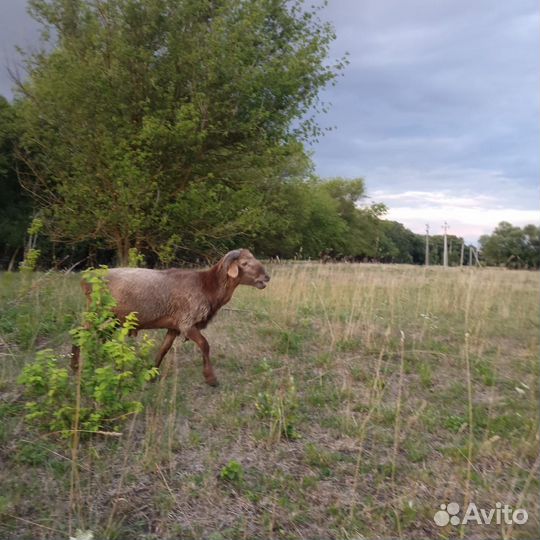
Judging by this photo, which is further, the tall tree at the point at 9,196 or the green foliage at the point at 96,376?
the tall tree at the point at 9,196

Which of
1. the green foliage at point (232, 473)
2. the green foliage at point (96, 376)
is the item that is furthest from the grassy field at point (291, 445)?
the green foliage at point (96, 376)

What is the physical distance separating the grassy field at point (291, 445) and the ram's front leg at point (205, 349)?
13cm

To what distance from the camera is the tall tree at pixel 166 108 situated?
43.6 feet

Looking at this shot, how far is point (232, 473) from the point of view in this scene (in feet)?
12.5

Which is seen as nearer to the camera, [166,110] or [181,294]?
[181,294]

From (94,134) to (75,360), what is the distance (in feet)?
34.2

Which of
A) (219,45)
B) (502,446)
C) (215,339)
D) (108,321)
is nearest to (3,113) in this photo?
(219,45)

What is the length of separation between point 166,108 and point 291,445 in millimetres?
11663

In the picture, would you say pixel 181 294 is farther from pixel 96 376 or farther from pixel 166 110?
pixel 166 110

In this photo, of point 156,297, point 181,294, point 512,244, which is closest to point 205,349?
point 181,294

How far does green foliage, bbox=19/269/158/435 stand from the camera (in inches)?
152

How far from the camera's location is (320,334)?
7.62m

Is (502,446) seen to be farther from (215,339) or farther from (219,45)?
(219,45)

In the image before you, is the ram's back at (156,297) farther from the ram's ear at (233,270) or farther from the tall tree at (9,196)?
the tall tree at (9,196)
